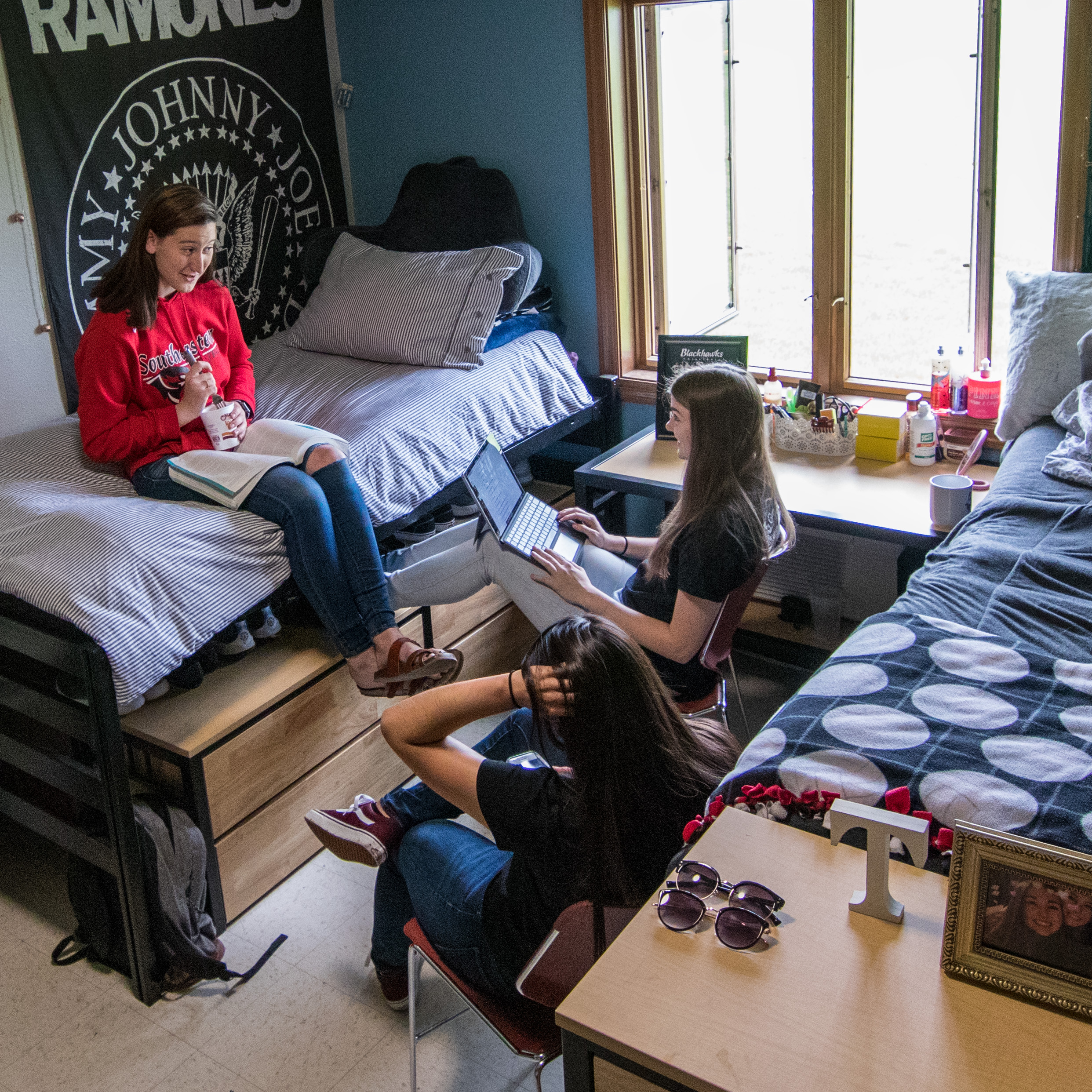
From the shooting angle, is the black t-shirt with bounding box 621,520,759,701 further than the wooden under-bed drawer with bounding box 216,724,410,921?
No

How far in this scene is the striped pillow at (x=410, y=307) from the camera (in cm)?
313

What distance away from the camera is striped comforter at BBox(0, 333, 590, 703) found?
6.99ft

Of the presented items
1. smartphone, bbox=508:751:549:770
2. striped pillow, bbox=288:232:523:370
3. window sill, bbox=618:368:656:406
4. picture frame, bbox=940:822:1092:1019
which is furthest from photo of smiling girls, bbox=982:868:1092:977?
window sill, bbox=618:368:656:406

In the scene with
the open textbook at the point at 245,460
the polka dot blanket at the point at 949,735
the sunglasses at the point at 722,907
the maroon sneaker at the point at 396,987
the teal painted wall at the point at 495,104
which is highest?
the teal painted wall at the point at 495,104

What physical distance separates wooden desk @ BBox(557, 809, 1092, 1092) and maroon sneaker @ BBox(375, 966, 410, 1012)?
96cm

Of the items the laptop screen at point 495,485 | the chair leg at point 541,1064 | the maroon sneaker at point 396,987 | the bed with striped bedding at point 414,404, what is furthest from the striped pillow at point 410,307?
the chair leg at point 541,1064

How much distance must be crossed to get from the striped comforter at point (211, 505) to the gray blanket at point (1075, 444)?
1379 mm

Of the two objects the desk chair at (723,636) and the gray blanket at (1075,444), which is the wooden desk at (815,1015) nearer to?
the desk chair at (723,636)

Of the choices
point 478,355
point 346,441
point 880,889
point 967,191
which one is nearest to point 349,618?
point 346,441

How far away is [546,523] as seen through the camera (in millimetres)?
2662

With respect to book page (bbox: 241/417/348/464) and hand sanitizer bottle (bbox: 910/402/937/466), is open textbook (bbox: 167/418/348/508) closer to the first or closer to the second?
book page (bbox: 241/417/348/464)

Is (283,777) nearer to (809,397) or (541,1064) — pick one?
(541,1064)

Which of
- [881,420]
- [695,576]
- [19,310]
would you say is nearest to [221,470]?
[19,310]

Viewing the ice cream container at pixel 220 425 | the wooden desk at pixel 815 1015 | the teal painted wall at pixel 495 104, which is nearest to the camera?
the wooden desk at pixel 815 1015
